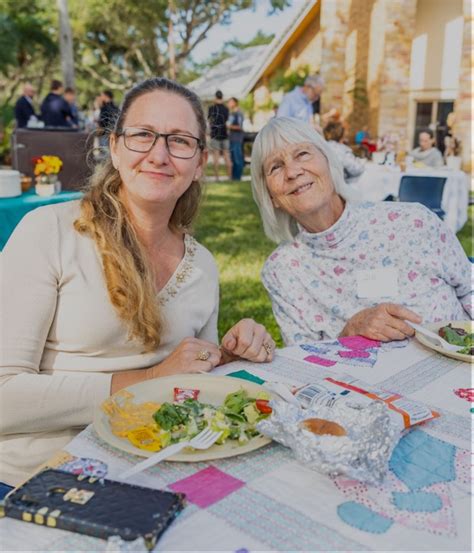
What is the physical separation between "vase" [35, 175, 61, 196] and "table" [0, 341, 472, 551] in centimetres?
340

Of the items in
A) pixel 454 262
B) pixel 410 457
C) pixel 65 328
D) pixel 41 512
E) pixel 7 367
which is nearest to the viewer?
pixel 41 512

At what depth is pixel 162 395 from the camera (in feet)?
4.10

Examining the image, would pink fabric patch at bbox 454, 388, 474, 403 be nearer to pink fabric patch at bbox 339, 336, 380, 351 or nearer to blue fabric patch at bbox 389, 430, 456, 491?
blue fabric patch at bbox 389, 430, 456, 491

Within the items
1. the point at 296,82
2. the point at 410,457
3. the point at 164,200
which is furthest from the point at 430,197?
the point at 296,82

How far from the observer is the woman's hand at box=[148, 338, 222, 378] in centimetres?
143

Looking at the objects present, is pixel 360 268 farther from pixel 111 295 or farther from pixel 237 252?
pixel 237 252

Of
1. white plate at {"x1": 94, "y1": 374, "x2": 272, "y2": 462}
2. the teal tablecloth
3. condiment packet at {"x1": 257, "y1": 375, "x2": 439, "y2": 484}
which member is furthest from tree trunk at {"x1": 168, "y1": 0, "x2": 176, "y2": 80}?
condiment packet at {"x1": 257, "y1": 375, "x2": 439, "y2": 484}

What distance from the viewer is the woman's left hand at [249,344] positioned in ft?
4.93

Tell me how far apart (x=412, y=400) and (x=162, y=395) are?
0.56 meters

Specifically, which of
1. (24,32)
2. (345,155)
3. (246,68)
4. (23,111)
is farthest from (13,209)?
(246,68)

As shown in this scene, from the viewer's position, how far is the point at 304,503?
2.81 feet

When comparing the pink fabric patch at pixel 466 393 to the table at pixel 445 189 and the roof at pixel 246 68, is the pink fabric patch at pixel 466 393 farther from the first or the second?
the roof at pixel 246 68

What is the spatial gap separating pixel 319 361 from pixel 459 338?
16.4 inches

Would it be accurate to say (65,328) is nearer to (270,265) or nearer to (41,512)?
(41,512)
